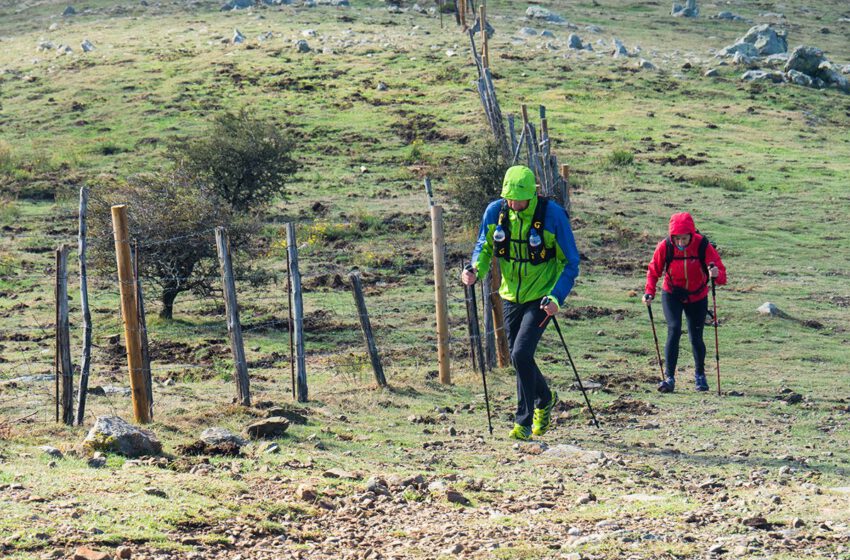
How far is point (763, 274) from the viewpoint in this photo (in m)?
20.0

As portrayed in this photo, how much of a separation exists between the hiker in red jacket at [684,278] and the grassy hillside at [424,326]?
0.40 m

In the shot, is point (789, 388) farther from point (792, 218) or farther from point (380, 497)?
point (792, 218)

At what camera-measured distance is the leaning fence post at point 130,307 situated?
377 inches

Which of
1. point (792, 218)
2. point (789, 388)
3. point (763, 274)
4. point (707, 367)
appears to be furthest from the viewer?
point (792, 218)

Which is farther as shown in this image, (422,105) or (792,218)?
(422,105)

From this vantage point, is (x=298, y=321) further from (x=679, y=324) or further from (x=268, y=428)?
(x=679, y=324)

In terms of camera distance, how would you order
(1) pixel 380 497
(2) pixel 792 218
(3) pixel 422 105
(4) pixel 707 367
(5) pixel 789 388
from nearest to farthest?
1. (1) pixel 380 497
2. (5) pixel 789 388
3. (4) pixel 707 367
4. (2) pixel 792 218
5. (3) pixel 422 105

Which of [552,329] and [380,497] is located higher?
[380,497]

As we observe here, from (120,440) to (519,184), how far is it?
3335 mm

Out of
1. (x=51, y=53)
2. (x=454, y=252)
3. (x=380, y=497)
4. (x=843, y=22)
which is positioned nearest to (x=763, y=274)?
(x=454, y=252)

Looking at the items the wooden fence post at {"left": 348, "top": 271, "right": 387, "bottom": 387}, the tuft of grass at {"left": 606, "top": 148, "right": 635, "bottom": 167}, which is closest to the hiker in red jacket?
the wooden fence post at {"left": 348, "top": 271, "right": 387, "bottom": 387}

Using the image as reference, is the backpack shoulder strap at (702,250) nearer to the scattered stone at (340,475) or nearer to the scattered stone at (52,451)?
the scattered stone at (340,475)

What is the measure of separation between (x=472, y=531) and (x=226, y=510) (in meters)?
1.38

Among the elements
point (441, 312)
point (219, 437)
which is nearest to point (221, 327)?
point (441, 312)
